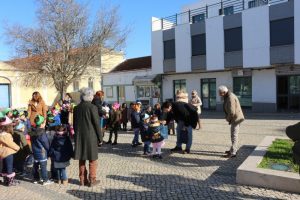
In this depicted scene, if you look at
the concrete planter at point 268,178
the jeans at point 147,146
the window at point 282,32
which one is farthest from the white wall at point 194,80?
the concrete planter at point 268,178

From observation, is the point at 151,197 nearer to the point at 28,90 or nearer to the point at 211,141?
the point at 211,141

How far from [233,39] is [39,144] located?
62.8ft

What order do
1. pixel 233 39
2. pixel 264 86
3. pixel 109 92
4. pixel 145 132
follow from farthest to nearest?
pixel 109 92
pixel 233 39
pixel 264 86
pixel 145 132

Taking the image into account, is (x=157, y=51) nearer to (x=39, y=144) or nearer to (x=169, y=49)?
(x=169, y=49)

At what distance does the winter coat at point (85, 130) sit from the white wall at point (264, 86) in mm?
18466

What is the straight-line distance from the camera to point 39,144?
6.27m

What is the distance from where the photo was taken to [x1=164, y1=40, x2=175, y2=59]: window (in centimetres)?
2683

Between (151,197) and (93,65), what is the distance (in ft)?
64.5

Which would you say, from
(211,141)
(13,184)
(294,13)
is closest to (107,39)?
(294,13)

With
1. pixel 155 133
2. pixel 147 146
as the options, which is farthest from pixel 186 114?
pixel 147 146

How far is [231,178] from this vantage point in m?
6.25

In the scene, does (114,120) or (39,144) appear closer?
(39,144)

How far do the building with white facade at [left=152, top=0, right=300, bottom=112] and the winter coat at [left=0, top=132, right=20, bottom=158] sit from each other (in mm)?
18122

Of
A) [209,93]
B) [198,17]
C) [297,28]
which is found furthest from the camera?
[198,17]
